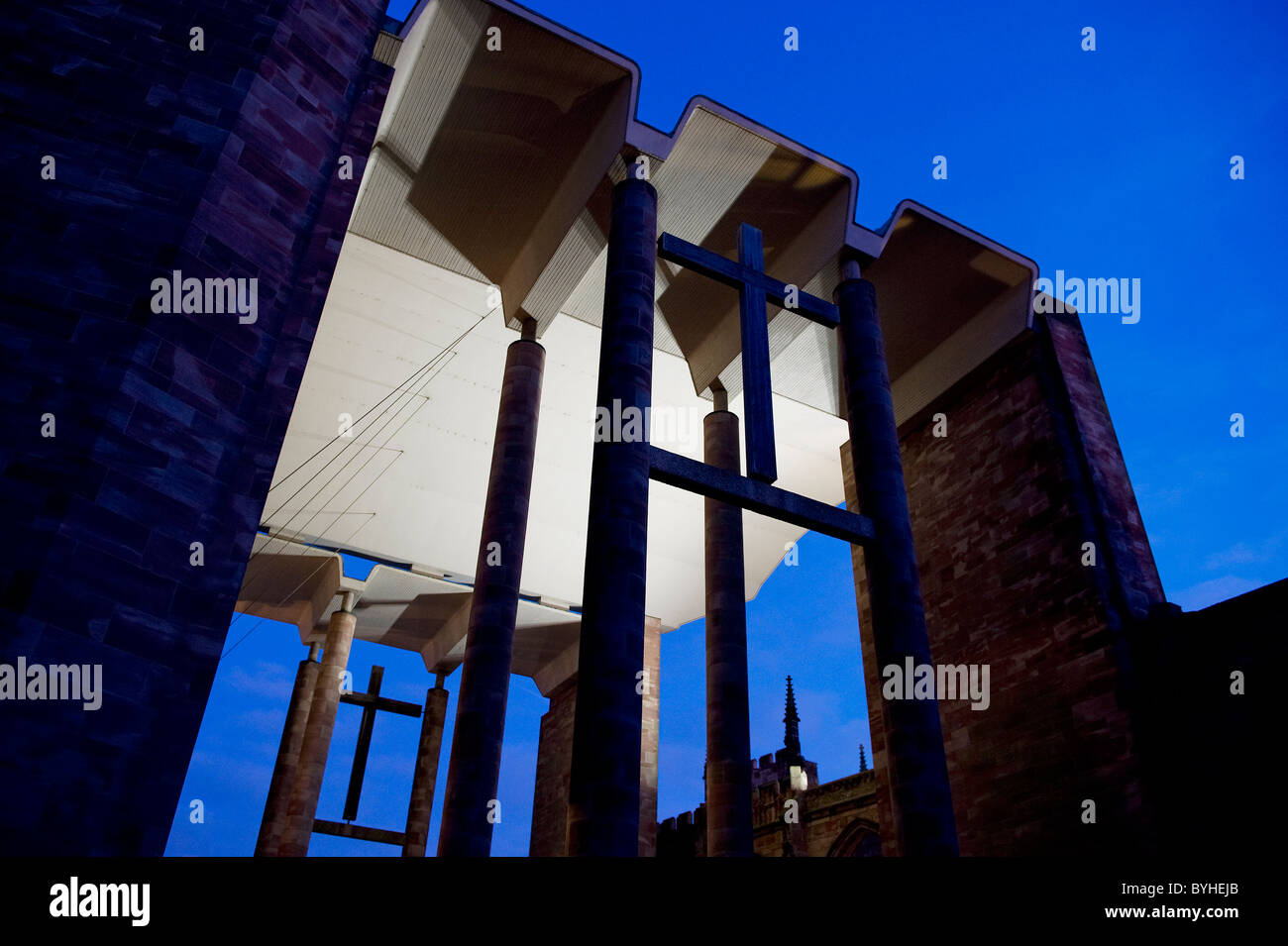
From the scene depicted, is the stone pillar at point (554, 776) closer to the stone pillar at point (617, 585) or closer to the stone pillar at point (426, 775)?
the stone pillar at point (426, 775)

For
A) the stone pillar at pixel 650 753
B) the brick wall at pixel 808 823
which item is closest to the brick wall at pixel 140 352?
the stone pillar at pixel 650 753

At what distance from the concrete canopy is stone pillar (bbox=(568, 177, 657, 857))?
2821 millimetres

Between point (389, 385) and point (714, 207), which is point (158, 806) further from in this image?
point (389, 385)

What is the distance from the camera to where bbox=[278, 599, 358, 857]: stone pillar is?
2273 centimetres

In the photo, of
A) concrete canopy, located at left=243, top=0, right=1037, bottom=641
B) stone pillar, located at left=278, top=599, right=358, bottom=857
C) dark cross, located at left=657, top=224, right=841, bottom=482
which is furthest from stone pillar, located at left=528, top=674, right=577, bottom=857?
dark cross, located at left=657, top=224, right=841, bottom=482

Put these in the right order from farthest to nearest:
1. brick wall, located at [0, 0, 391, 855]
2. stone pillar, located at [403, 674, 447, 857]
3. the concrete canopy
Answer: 1. stone pillar, located at [403, 674, 447, 857]
2. the concrete canopy
3. brick wall, located at [0, 0, 391, 855]

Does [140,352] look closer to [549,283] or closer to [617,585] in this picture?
[617,585]

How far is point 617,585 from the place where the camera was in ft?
33.6

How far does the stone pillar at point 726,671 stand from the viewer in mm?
14820

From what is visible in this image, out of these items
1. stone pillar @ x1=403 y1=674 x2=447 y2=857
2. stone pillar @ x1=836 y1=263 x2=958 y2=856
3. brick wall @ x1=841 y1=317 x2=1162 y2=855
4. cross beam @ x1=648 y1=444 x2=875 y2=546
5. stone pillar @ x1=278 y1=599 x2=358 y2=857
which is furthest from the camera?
stone pillar @ x1=403 y1=674 x2=447 y2=857

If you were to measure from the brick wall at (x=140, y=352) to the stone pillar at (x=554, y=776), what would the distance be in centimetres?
1993

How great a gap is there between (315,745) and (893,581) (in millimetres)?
17367

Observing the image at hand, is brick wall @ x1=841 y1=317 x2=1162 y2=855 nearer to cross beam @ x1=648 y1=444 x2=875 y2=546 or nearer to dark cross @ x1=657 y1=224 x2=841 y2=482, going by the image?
cross beam @ x1=648 y1=444 x2=875 y2=546
